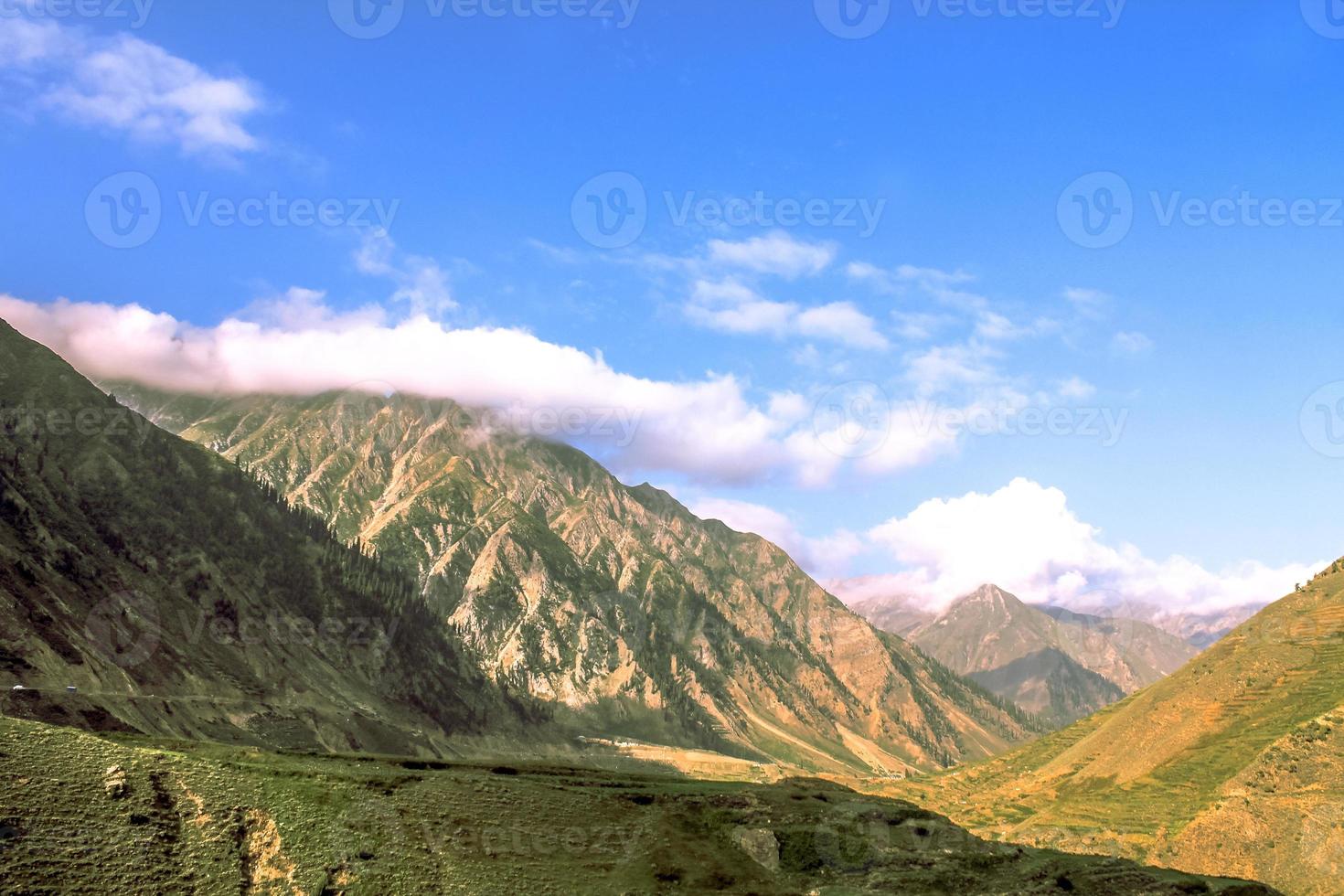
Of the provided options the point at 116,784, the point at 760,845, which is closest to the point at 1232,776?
the point at 760,845

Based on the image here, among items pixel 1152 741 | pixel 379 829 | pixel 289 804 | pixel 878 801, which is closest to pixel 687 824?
pixel 878 801

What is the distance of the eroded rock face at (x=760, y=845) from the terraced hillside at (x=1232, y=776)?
2432 inches

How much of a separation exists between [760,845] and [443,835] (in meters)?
33.3

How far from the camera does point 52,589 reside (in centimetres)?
18888

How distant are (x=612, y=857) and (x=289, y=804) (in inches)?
1254

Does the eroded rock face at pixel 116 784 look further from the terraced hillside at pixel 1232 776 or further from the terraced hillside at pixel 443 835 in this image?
the terraced hillside at pixel 1232 776

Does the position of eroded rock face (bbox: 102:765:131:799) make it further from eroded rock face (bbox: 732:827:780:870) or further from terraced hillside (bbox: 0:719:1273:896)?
eroded rock face (bbox: 732:827:780:870)

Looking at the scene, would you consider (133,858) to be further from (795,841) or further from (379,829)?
(795,841)

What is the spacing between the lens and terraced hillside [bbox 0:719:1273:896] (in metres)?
74.4

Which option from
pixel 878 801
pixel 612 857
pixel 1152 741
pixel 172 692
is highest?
pixel 1152 741

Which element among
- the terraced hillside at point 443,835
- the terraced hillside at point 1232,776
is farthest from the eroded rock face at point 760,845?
the terraced hillside at point 1232,776

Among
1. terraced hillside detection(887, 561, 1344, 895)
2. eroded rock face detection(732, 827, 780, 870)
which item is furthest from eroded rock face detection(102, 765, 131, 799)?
terraced hillside detection(887, 561, 1344, 895)

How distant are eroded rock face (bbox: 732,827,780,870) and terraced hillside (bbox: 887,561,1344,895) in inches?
2432

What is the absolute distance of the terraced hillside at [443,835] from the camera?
74375mm
